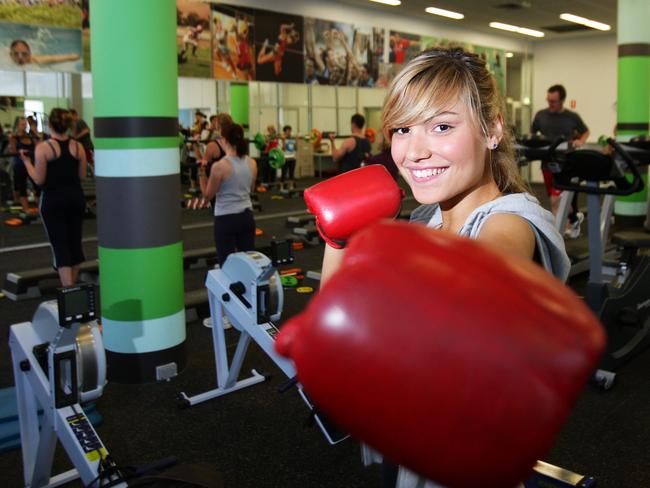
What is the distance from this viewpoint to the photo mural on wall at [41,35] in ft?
25.6

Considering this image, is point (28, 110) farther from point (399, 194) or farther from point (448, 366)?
point (448, 366)

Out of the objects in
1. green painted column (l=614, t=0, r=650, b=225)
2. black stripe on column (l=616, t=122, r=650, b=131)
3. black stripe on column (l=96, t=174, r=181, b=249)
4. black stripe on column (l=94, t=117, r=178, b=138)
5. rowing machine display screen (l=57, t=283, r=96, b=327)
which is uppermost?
green painted column (l=614, t=0, r=650, b=225)

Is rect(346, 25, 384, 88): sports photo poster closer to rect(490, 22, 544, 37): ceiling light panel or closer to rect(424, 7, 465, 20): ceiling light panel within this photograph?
rect(424, 7, 465, 20): ceiling light panel

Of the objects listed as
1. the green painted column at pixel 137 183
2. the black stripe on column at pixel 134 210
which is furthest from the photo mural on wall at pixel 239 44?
the black stripe on column at pixel 134 210

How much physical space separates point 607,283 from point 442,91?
316cm

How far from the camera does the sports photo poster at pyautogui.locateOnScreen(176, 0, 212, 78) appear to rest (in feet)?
31.7

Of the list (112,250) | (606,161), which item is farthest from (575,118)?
(112,250)

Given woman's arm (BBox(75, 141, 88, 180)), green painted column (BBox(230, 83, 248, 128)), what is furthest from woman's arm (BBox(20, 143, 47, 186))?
green painted column (BBox(230, 83, 248, 128))

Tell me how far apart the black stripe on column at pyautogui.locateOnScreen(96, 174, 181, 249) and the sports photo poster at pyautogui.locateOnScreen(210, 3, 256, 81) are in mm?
7265

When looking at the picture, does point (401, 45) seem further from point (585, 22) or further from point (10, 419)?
point (10, 419)

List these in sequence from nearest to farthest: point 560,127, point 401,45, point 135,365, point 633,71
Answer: point 135,365 → point 560,127 → point 633,71 → point 401,45

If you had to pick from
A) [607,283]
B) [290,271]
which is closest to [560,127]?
[290,271]

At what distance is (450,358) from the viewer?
0.64m

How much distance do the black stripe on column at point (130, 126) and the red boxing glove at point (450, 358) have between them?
2.86 metres
